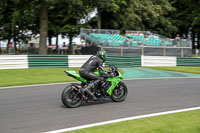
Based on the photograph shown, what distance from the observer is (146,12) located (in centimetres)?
3375

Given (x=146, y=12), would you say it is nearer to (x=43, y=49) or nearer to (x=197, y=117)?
(x=43, y=49)

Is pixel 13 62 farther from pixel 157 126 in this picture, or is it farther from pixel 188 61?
pixel 157 126

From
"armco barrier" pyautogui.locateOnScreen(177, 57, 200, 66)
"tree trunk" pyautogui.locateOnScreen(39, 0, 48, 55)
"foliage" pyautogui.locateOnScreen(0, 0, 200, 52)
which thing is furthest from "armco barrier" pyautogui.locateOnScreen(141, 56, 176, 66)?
"foliage" pyautogui.locateOnScreen(0, 0, 200, 52)

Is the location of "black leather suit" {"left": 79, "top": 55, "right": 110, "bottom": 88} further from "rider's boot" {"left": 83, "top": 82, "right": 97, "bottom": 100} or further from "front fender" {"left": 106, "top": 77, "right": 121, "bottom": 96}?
"front fender" {"left": 106, "top": 77, "right": 121, "bottom": 96}

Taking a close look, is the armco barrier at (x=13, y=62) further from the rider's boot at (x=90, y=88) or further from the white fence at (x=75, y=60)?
the rider's boot at (x=90, y=88)

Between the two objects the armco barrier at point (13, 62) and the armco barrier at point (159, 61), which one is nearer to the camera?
the armco barrier at point (13, 62)

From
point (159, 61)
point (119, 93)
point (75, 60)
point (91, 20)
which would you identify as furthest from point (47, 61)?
point (91, 20)

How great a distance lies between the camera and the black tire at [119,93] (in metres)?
7.86

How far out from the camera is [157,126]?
5.28 meters

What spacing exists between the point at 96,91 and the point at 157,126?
2572mm

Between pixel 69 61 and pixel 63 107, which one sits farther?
pixel 69 61

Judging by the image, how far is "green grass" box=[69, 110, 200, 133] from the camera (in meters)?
4.99

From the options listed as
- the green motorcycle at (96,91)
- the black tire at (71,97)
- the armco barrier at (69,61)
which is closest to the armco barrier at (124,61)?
the armco barrier at (69,61)

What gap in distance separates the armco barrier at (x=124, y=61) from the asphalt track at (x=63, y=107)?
9829 mm
